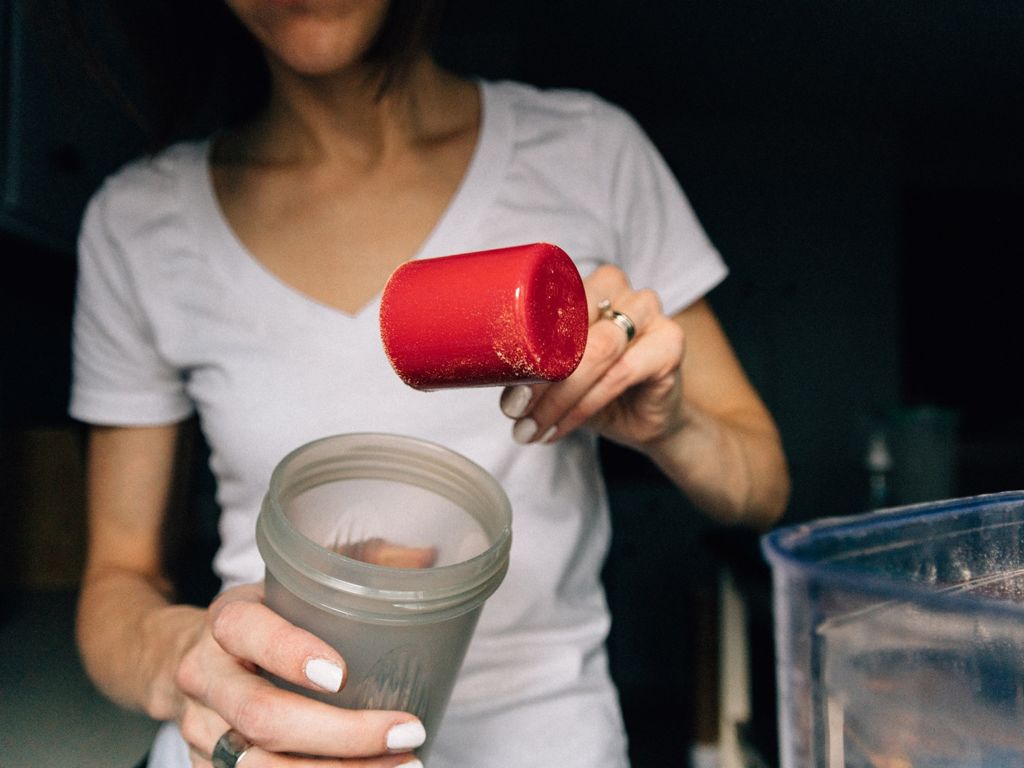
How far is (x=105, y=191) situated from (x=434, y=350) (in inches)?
22.7

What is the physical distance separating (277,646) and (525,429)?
0.20 m

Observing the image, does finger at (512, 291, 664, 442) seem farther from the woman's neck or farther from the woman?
the woman's neck

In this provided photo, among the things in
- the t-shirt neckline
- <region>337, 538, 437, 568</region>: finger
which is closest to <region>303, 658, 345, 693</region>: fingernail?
<region>337, 538, 437, 568</region>: finger

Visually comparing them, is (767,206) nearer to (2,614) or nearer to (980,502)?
(2,614)

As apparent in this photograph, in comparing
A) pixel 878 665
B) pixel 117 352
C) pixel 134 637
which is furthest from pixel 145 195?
pixel 878 665

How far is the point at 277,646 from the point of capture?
40cm

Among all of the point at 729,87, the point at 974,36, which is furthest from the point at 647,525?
the point at 974,36

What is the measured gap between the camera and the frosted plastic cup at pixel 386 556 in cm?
39

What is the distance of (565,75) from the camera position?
209 centimetres

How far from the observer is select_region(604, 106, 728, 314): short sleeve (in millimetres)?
765

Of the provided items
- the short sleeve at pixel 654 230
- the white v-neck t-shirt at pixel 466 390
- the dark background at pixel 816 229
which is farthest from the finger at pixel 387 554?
the dark background at pixel 816 229

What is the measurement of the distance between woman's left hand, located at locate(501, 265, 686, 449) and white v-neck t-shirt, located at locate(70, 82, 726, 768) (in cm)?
18

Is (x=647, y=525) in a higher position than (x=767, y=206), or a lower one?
lower

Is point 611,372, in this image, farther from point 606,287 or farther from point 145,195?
point 145,195
